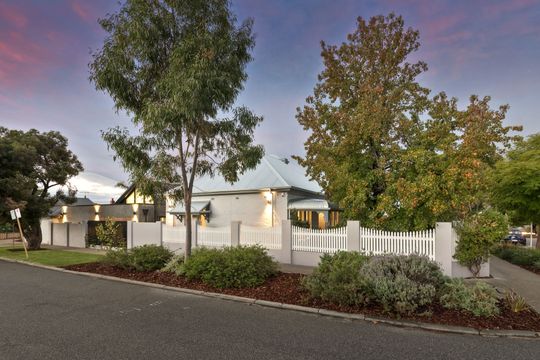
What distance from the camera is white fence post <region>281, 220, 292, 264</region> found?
1191 centimetres

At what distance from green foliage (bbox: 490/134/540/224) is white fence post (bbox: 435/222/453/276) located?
556cm

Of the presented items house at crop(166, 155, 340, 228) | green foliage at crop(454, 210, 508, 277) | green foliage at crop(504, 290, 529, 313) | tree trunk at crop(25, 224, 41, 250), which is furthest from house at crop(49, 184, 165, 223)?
green foliage at crop(504, 290, 529, 313)

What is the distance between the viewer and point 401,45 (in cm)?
1181

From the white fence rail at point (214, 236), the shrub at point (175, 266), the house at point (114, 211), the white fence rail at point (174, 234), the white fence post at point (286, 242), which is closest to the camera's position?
the shrub at point (175, 266)

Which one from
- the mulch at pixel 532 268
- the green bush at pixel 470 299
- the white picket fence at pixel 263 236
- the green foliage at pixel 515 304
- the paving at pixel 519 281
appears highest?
the white picket fence at pixel 263 236

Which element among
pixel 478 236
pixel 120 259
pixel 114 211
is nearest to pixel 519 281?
pixel 478 236

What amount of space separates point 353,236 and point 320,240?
128 centimetres

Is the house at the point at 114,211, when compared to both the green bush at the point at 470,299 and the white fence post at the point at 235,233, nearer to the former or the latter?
the white fence post at the point at 235,233

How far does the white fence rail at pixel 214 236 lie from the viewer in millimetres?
13414

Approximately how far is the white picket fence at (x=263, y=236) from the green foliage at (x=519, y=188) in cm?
923

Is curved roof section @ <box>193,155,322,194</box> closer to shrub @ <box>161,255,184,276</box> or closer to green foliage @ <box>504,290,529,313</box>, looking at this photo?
shrub @ <box>161,255,184,276</box>

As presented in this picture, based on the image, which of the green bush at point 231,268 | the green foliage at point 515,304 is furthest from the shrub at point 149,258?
the green foliage at point 515,304

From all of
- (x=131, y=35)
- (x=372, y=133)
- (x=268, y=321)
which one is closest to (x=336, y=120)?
(x=372, y=133)

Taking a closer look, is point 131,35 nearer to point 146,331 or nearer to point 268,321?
point 146,331
